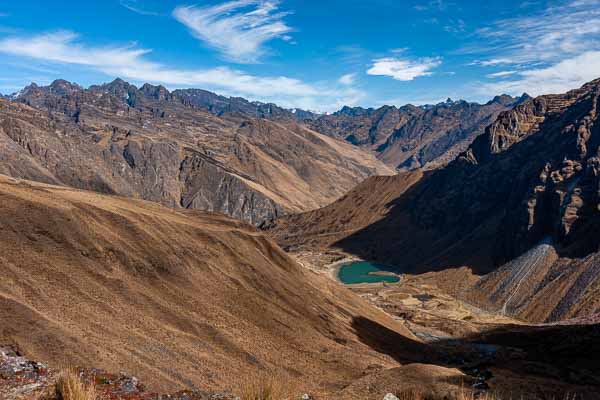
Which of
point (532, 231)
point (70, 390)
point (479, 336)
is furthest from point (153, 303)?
point (532, 231)

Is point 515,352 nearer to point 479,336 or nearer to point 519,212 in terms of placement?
point 479,336

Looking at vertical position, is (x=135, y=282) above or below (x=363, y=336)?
above

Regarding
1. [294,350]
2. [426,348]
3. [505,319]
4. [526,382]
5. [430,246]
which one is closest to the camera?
[526,382]

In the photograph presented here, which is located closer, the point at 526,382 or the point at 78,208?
the point at 526,382

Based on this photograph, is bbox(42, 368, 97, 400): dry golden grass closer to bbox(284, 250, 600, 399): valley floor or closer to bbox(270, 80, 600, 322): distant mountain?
bbox(284, 250, 600, 399): valley floor

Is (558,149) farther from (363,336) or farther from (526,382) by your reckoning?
(526,382)

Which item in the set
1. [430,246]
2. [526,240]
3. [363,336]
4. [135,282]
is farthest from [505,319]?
[135,282]
